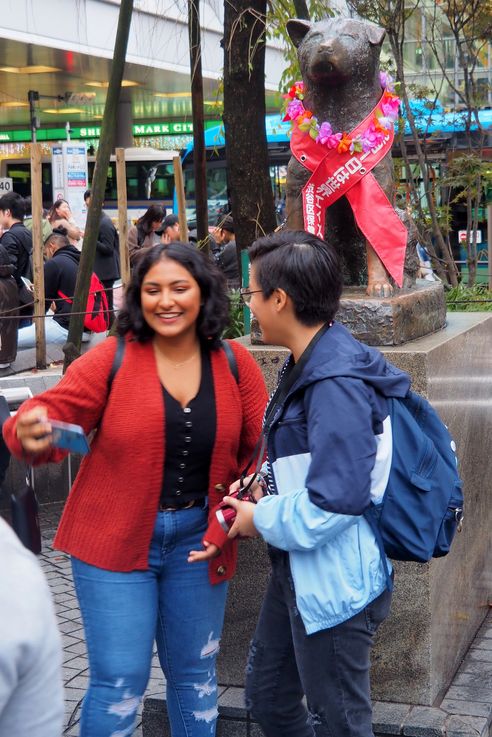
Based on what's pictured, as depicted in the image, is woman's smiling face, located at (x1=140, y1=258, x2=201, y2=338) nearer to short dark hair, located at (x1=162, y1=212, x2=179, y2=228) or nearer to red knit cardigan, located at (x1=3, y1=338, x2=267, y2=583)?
red knit cardigan, located at (x1=3, y1=338, x2=267, y2=583)

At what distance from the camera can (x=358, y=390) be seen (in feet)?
9.29

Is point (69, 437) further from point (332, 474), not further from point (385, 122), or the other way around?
point (385, 122)

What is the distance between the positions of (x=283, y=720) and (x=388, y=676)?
841 mm

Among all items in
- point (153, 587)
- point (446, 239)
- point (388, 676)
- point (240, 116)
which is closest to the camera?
point (153, 587)

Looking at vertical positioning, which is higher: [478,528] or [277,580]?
[277,580]

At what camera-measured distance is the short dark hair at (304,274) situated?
2.95 meters

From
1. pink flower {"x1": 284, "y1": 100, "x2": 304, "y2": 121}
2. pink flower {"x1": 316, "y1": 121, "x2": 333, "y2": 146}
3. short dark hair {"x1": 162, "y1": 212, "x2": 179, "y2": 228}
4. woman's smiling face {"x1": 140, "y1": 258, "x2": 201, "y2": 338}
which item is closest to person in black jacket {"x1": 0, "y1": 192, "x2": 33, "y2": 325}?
short dark hair {"x1": 162, "y1": 212, "x2": 179, "y2": 228}

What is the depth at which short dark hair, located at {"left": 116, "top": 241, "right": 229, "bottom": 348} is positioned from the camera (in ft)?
11.0

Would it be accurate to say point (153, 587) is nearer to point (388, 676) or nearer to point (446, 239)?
point (388, 676)

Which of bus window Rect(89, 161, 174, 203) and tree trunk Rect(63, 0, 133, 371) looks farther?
bus window Rect(89, 161, 174, 203)

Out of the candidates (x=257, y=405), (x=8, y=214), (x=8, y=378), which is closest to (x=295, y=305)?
(x=257, y=405)

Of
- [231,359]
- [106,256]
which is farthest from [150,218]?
[231,359]

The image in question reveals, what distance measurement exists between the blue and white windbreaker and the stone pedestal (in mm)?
1050

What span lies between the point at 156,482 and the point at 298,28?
2.28 m
